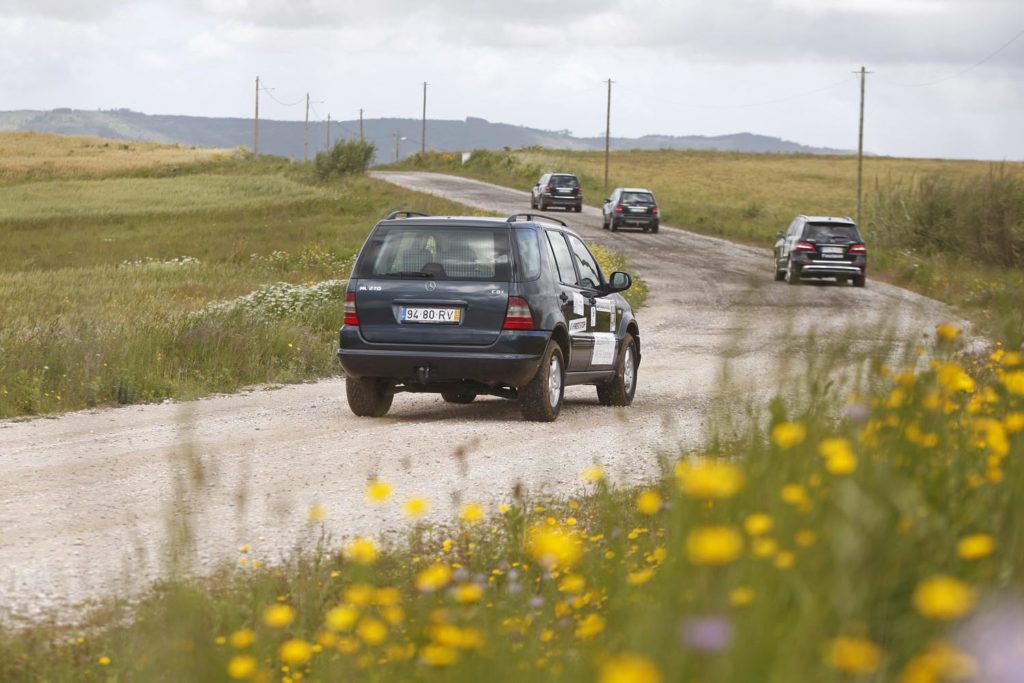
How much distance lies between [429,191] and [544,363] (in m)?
56.1

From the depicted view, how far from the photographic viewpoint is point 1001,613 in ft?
8.38

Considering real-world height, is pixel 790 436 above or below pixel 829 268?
above

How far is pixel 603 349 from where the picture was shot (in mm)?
13859

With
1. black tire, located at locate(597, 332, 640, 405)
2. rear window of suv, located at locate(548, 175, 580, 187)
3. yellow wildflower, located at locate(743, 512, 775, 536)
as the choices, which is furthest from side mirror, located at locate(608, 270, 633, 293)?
rear window of suv, located at locate(548, 175, 580, 187)

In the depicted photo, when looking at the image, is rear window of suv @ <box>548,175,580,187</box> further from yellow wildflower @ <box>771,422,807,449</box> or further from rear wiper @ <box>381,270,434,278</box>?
yellow wildflower @ <box>771,422,807,449</box>

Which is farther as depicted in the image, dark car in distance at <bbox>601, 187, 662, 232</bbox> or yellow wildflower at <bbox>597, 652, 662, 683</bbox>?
dark car in distance at <bbox>601, 187, 662, 232</bbox>

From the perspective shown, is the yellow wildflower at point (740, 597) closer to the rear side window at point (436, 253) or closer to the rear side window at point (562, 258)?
the rear side window at point (436, 253)

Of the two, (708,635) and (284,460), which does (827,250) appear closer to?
(284,460)

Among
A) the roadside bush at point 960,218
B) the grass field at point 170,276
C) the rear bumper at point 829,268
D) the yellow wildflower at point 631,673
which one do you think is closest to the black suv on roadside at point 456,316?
→ the grass field at point 170,276

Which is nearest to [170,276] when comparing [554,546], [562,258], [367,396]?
[562,258]

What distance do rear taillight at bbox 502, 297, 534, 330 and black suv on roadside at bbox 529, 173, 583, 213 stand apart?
5061 cm

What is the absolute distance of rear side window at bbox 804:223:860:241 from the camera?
35625 mm

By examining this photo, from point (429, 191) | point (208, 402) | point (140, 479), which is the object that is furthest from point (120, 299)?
point (429, 191)

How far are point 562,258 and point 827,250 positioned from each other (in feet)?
77.5
